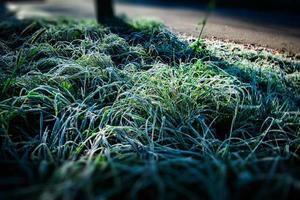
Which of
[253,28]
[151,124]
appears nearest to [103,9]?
[253,28]

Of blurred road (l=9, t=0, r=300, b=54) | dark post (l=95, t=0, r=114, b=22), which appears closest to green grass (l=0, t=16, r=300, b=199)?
blurred road (l=9, t=0, r=300, b=54)

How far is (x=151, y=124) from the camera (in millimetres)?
1744

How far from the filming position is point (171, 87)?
6.31 feet

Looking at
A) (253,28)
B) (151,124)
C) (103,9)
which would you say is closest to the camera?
(151,124)

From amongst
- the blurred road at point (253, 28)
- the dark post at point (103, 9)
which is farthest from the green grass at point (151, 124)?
the dark post at point (103, 9)

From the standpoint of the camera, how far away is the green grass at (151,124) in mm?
1004

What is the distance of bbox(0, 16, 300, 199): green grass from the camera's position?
100 cm

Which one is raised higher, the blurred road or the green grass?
the blurred road

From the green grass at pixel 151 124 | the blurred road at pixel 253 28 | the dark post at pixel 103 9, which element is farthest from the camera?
the dark post at pixel 103 9

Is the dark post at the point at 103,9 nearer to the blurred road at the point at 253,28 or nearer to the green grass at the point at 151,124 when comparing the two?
the blurred road at the point at 253,28

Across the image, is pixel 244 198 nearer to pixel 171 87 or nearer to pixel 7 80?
pixel 171 87

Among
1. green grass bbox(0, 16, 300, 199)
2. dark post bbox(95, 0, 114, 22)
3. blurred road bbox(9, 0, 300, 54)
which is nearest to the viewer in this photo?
green grass bbox(0, 16, 300, 199)

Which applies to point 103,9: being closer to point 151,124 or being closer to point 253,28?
point 253,28

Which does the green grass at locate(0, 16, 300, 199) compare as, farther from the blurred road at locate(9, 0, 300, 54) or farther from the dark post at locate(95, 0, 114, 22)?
the dark post at locate(95, 0, 114, 22)
